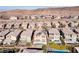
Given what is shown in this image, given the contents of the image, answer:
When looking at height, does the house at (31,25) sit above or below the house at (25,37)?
above

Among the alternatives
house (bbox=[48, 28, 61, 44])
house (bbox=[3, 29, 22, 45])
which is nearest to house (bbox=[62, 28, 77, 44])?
house (bbox=[48, 28, 61, 44])

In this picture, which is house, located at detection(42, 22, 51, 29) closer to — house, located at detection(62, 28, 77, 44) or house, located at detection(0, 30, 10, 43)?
house, located at detection(62, 28, 77, 44)

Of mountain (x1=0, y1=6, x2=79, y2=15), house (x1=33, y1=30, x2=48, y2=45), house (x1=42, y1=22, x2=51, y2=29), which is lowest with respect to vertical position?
house (x1=33, y1=30, x2=48, y2=45)

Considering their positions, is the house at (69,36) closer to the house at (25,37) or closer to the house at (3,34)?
the house at (25,37)

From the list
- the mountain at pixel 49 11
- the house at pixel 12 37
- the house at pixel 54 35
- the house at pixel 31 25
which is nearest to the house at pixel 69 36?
the house at pixel 54 35

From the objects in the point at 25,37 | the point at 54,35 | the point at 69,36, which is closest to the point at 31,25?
the point at 25,37

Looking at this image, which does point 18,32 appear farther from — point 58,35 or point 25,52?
point 58,35

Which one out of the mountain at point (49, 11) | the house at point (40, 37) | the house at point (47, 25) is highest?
the mountain at point (49, 11)

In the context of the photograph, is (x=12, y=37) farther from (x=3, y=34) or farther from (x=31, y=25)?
(x=31, y=25)
